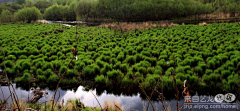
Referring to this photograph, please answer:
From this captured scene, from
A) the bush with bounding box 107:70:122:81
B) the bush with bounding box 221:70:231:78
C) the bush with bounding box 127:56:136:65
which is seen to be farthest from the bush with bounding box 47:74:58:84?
the bush with bounding box 221:70:231:78

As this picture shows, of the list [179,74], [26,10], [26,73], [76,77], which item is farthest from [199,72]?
[26,10]

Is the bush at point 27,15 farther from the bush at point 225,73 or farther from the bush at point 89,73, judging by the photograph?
the bush at point 225,73

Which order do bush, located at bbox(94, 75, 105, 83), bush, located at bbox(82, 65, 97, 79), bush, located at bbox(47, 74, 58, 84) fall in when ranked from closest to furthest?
1. bush, located at bbox(94, 75, 105, 83)
2. bush, located at bbox(47, 74, 58, 84)
3. bush, located at bbox(82, 65, 97, 79)

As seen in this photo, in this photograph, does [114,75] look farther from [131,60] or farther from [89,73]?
[131,60]

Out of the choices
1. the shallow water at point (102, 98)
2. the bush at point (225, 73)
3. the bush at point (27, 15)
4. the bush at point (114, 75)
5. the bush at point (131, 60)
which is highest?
the bush at point (27, 15)

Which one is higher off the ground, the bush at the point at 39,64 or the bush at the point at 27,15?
the bush at the point at 27,15

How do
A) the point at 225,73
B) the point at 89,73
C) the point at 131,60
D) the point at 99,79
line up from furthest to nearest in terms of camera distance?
the point at 131,60
the point at 89,73
the point at 99,79
the point at 225,73

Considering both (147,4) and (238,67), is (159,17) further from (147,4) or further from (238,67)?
(238,67)

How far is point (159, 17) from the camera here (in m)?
38.4

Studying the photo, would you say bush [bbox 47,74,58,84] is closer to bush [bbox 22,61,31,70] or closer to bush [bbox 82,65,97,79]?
bush [bbox 82,65,97,79]

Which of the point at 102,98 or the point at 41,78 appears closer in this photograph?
the point at 102,98

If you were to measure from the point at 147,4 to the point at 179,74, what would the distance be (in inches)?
1357

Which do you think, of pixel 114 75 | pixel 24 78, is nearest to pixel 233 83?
pixel 114 75

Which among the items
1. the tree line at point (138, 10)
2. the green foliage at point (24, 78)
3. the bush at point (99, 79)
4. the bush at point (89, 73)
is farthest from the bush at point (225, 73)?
the tree line at point (138, 10)
